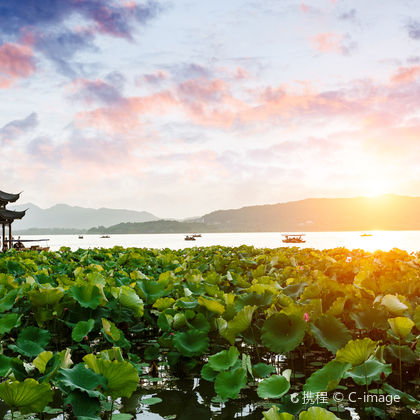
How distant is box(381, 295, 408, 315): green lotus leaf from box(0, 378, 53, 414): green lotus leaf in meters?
2.81

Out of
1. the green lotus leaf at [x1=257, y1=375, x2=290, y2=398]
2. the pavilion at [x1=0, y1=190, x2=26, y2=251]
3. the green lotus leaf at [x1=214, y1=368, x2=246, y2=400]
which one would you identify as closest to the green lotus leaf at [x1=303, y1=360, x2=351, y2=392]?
the green lotus leaf at [x1=257, y1=375, x2=290, y2=398]

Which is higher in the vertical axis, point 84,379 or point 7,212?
point 7,212

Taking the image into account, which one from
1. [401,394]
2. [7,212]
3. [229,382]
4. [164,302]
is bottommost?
[401,394]

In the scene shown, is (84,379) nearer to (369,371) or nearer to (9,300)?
(369,371)

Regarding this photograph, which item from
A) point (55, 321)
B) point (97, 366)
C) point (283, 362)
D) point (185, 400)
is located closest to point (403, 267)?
point (283, 362)

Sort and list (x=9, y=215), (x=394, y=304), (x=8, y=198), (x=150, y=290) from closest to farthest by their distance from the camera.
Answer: (x=394, y=304) < (x=150, y=290) < (x=9, y=215) < (x=8, y=198)

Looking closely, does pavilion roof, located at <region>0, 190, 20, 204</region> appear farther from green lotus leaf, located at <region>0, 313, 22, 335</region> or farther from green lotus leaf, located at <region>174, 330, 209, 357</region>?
green lotus leaf, located at <region>174, 330, 209, 357</region>

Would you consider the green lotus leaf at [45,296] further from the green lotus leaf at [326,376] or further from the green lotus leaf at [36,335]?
the green lotus leaf at [326,376]

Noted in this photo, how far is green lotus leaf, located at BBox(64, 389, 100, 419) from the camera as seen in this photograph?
2.49 m

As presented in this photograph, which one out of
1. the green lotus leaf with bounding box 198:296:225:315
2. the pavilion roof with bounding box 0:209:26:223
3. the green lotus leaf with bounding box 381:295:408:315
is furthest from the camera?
the pavilion roof with bounding box 0:209:26:223

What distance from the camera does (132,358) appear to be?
411cm

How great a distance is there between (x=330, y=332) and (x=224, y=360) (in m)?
0.92

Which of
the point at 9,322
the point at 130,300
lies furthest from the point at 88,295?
the point at 9,322

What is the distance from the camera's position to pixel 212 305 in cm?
402
